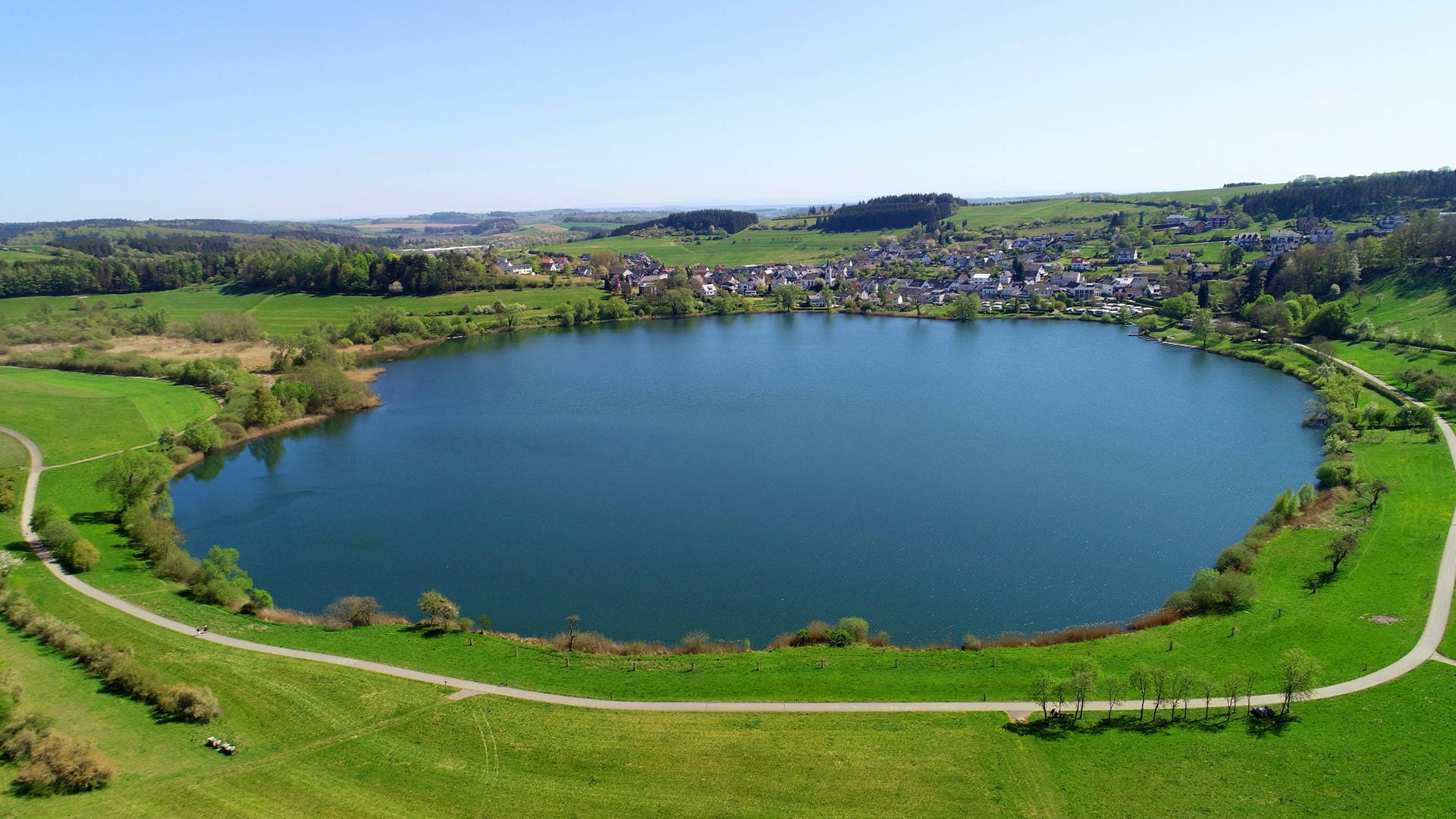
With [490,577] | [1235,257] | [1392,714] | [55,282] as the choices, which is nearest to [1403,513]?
[1392,714]

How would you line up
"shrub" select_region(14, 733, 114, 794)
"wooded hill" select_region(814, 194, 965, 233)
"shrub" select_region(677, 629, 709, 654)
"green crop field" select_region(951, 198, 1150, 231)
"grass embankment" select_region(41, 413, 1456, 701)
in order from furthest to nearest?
"wooded hill" select_region(814, 194, 965, 233)
"green crop field" select_region(951, 198, 1150, 231)
"shrub" select_region(677, 629, 709, 654)
"grass embankment" select_region(41, 413, 1456, 701)
"shrub" select_region(14, 733, 114, 794)

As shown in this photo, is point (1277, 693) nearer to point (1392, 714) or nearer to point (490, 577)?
point (1392, 714)

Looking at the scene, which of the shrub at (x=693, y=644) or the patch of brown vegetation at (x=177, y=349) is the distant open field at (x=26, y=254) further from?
the shrub at (x=693, y=644)

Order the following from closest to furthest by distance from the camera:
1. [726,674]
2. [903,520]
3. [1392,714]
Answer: [1392,714] < [726,674] < [903,520]

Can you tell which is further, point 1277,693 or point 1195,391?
point 1195,391

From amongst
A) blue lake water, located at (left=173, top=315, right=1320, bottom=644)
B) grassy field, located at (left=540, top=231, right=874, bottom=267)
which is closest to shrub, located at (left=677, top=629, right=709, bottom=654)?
blue lake water, located at (left=173, top=315, right=1320, bottom=644)

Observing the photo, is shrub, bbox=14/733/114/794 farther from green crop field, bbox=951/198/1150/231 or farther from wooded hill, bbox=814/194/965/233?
wooded hill, bbox=814/194/965/233
